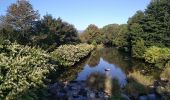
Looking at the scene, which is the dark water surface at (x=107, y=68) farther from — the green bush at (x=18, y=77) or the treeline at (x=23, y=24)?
the green bush at (x=18, y=77)

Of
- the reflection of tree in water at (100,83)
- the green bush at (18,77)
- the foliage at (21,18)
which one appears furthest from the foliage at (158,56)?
the green bush at (18,77)

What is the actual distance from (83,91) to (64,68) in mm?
16086

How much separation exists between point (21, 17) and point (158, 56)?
19802mm

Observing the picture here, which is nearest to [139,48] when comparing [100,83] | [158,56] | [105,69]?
[158,56]

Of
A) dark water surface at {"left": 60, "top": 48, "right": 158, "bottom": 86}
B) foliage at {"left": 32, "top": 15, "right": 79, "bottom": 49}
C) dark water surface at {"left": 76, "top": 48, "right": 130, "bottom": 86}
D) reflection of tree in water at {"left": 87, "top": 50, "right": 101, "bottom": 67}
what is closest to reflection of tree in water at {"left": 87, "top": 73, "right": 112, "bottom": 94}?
dark water surface at {"left": 60, "top": 48, "right": 158, "bottom": 86}

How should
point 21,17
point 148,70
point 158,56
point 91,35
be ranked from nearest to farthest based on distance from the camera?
point 21,17 < point 148,70 < point 158,56 < point 91,35

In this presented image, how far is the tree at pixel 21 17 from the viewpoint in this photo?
3384 cm

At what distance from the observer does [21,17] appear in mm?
34594

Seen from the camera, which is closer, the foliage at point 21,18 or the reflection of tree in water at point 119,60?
the foliage at point 21,18

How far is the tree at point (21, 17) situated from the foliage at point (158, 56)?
18.1 meters

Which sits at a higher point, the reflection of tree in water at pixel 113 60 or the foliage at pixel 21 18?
the foliage at pixel 21 18

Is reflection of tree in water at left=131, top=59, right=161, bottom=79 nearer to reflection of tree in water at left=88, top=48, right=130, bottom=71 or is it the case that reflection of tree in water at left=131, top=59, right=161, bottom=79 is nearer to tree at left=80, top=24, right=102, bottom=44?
reflection of tree in water at left=88, top=48, right=130, bottom=71

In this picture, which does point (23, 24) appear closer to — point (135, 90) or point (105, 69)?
point (105, 69)

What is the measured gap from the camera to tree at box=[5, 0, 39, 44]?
33.8 meters
